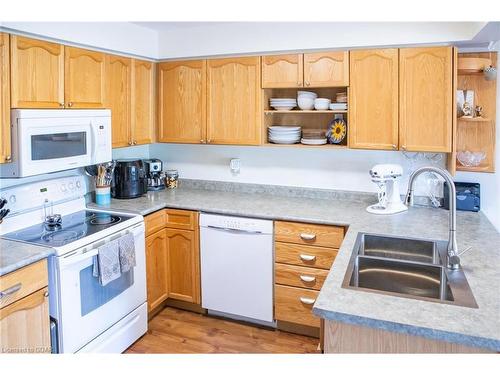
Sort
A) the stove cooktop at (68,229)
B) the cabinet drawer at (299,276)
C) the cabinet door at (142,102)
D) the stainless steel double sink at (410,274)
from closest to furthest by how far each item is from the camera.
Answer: the stainless steel double sink at (410,274)
the stove cooktop at (68,229)
the cabinet drawer at (299,276)
the cabinet door at (142,102)

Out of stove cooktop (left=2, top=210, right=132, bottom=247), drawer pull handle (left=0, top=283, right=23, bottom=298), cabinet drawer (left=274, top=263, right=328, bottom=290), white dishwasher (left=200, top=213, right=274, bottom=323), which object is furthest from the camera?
white dishwasher (left=200, top=213, right=274, bottom=323)

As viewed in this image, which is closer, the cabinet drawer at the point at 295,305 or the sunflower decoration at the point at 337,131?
the cabinet drawer at the point at 295,305

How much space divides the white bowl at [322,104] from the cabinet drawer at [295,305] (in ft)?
Answer: 4.04

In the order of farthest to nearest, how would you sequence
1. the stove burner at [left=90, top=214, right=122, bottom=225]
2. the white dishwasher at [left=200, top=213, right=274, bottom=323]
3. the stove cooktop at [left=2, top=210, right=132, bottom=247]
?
the white dishwasher at [left=200, top=213, right=274, bottom=323], the stove burner at [left=90, top=214, right=122, bottom=225], the stove cooktop at [left=2, top=210, right=132, bottom=247]

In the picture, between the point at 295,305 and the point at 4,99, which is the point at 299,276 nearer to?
the point at 295,305

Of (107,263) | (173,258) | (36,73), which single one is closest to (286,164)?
(173,258)

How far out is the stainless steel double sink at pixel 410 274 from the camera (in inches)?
65.6

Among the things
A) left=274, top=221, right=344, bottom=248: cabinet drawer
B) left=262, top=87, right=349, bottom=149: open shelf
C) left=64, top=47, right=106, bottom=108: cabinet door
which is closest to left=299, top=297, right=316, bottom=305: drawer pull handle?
left=274, top=221, right=344, bottom=248: cabinet drawer

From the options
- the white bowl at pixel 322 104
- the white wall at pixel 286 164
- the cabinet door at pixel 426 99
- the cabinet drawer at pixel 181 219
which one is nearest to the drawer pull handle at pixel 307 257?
the white wall at pixel 286 164

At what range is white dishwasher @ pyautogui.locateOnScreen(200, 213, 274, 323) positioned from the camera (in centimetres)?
289

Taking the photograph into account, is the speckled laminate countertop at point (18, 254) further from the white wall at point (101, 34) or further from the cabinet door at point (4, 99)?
the white wall at point (101, 34)

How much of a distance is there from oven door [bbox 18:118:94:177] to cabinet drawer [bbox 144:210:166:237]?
21.3 inches

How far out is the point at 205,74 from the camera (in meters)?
3.23

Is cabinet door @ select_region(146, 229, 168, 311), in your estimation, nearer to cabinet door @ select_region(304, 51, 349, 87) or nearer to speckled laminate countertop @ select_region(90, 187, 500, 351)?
speckled laminate countertop @ select_region(90, 187, 500, 351)
